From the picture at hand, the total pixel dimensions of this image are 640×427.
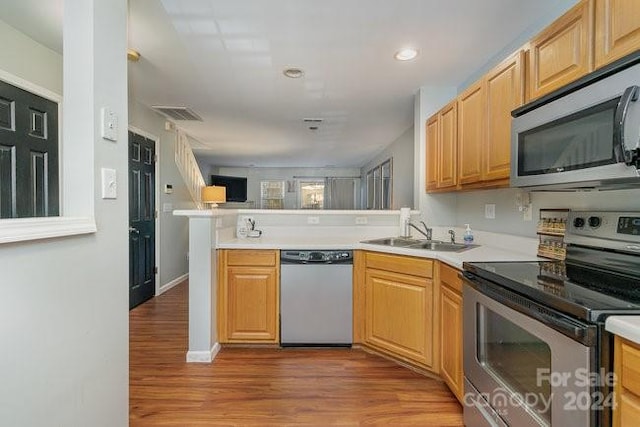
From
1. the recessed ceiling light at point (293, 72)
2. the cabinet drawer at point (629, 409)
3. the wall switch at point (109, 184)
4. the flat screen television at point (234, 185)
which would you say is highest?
the recessed ceiling light at point (293, 72)

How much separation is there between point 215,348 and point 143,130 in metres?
2.74

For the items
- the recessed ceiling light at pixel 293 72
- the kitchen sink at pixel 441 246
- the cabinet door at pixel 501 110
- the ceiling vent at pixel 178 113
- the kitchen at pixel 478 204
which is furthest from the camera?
the ceiling vent at pixel 178 113

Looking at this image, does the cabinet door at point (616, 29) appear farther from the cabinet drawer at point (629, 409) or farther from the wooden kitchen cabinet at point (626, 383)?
the cabinet drawer at point (629, 409)

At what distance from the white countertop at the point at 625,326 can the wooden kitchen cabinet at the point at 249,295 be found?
2.09 meters

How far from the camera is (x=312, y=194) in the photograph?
998 cm

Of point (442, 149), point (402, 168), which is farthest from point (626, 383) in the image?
point (402, 168)

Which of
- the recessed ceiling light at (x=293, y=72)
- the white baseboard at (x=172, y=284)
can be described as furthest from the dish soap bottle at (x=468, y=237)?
the white baseboard at (x=172, y=284)

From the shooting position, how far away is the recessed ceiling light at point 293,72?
111 inches

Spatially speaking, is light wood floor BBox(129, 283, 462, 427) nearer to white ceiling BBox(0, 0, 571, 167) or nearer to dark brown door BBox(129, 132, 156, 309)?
dark brown door BBox(129, 132, 156, 309)

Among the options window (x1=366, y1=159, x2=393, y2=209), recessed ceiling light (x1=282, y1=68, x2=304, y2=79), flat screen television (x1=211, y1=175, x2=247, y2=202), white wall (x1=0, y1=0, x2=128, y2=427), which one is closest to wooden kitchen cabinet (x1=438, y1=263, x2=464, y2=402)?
white wall (x1=0, y1=0, x2=128, y2=427)

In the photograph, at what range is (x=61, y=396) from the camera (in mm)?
1085

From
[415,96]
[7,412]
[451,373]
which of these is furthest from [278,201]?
[7,412]

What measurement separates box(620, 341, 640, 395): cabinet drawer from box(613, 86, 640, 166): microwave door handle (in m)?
0.55

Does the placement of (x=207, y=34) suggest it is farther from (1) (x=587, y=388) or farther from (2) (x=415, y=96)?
(1) (x=587, y=388)
